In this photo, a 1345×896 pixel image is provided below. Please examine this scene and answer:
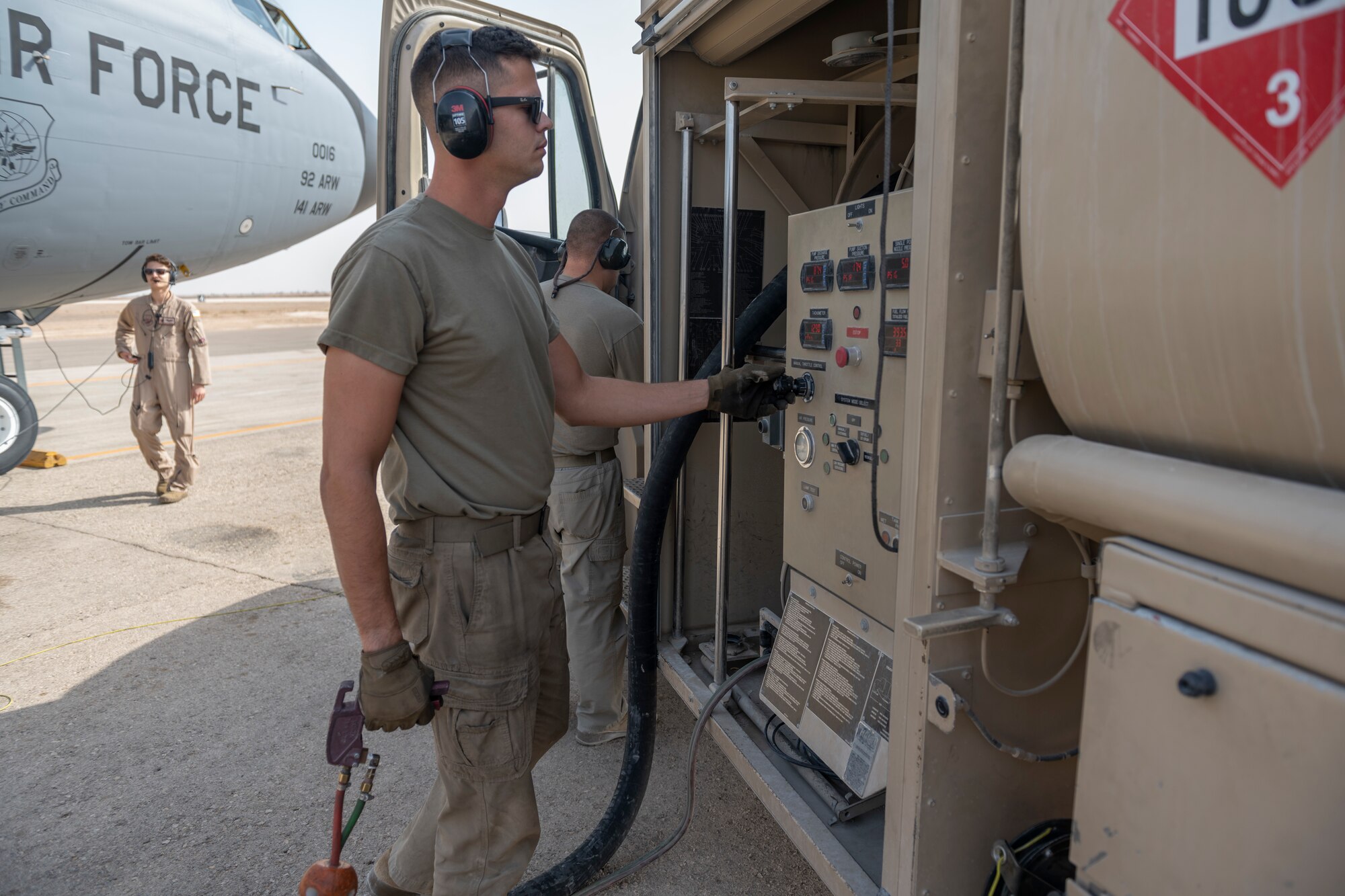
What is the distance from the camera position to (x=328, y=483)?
1.81 m

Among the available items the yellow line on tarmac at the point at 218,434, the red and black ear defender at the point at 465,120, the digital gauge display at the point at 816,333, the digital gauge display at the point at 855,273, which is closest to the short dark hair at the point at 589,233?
the digital gauge display at the point at 816,333

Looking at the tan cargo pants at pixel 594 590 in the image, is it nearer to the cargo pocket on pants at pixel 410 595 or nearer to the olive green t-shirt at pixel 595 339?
the olive green t-shirt at pixel 595 339

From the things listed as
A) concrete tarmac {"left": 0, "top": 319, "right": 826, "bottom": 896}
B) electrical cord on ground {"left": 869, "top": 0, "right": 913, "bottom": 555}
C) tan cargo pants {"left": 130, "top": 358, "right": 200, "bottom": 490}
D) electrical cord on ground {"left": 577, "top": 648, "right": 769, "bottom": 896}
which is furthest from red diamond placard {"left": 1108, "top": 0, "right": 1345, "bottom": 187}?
tan cargo pants {"left": 130, "top": 358, "right": 200, "bottom": 490}

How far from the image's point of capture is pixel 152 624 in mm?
4648

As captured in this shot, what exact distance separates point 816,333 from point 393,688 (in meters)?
1.47

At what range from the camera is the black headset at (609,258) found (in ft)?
11.6

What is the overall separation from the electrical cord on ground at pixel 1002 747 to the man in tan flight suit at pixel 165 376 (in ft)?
22.4

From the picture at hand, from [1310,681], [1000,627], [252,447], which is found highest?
[1310,681]

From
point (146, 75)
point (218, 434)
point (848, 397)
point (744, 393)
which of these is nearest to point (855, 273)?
point (848, 397)

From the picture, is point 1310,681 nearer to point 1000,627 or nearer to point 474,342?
point 1000,627

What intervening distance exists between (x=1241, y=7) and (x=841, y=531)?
1670 mm

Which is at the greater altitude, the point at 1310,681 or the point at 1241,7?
the point at 1241,7

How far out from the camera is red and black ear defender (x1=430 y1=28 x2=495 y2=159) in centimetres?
193

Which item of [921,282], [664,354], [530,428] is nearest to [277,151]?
[664,354]
